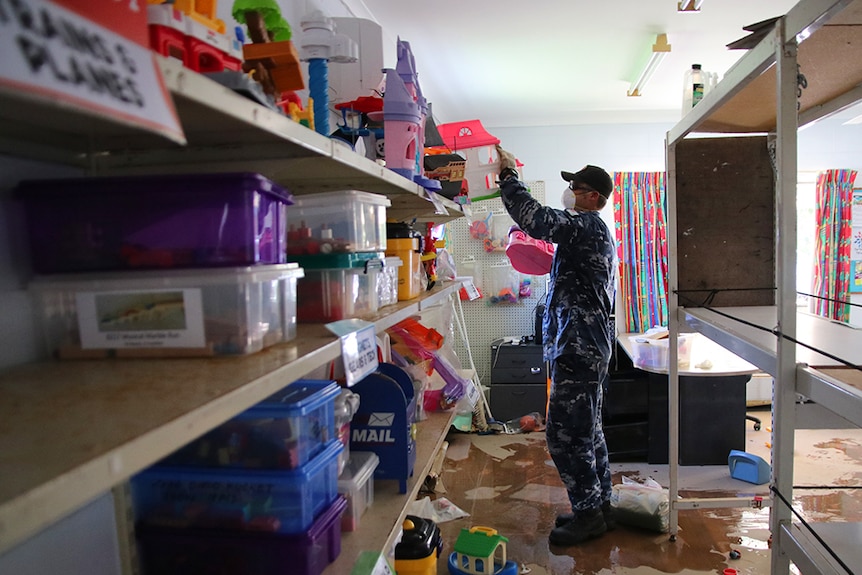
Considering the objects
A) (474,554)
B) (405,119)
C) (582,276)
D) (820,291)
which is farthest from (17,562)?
(820,291)

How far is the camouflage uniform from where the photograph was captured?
2.81 meters

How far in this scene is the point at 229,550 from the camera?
1.05 meters

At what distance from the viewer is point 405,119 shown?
5.16ft

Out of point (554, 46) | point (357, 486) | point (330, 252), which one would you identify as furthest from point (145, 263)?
point (554, 46)

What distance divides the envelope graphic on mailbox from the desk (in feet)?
9.52

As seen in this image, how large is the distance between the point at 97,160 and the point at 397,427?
0.94 metres

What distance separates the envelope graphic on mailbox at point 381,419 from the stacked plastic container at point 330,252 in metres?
0.37

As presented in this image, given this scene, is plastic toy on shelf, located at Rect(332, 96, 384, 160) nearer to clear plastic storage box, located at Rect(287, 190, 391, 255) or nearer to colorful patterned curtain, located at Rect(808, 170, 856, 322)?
clear plastic storage box, located at Rect(287, 190, 391, 255)

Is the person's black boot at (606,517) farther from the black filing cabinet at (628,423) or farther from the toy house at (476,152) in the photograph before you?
the toy house at (476,152)

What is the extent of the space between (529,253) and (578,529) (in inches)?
68.6

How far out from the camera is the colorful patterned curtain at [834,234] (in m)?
5.27

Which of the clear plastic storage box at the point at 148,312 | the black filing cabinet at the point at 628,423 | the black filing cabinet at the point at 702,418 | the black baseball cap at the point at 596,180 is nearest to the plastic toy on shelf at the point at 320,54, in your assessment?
the clear plastic storage box at the point at 148,312

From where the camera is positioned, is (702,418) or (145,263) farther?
(702,418)

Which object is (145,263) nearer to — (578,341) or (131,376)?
(131,376)
